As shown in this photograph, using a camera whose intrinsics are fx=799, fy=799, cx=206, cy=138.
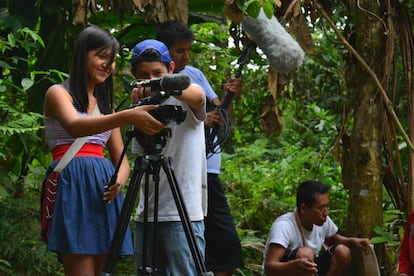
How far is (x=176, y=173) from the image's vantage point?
322 centimetres

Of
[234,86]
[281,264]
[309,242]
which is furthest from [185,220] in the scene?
[309,242]

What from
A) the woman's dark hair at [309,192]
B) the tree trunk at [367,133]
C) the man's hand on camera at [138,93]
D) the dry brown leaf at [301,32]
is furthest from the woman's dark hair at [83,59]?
the tree trunk at [367,133]

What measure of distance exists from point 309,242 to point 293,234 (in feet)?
0.44

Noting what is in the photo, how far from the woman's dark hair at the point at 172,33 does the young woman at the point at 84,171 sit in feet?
1.41

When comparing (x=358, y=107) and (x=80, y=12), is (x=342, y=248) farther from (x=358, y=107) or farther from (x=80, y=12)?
(x=80, y=12)

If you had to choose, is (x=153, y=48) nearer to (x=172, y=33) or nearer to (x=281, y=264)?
(x=172, y=33)

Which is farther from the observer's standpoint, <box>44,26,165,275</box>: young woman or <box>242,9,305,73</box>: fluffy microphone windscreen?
<box>242,9,305,73</box>: fluffy microphone windscreen

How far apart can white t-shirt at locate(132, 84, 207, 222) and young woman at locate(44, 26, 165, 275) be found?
173mm

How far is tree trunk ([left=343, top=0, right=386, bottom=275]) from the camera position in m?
4.70

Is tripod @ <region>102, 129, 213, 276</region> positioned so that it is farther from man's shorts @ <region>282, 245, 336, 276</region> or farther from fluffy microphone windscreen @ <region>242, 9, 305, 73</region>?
man's shorts @ <region>282, 245, 336, 276</region>

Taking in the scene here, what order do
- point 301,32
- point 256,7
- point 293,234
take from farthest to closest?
1. point 293,234
2. point 301,32
3. point 256,7

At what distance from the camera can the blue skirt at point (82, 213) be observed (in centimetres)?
308

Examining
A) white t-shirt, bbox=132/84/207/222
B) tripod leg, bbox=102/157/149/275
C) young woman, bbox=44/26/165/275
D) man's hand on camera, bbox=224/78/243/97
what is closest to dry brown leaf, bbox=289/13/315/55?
man's hand on camera, bbox=224/78/243/97

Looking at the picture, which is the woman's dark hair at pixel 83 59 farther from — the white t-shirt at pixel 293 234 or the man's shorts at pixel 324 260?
the man's shorts at pixel 324 260
